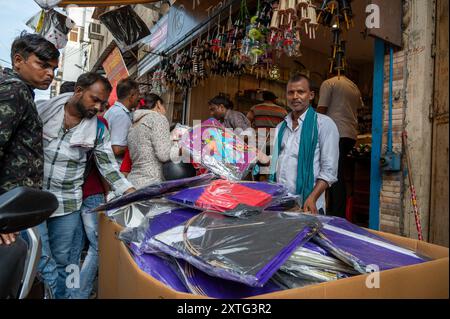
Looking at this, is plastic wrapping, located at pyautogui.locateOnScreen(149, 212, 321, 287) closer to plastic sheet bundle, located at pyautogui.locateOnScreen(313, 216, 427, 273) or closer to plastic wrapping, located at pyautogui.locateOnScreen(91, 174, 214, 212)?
plastic sheet bundle, located at pyautogui.locateOnScreen(313, 216, 427, 273)

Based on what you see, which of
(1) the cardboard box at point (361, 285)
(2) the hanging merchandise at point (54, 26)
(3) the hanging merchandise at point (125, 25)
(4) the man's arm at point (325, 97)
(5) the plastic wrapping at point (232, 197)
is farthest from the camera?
(3) the hanging merchandise at point (125, 25)

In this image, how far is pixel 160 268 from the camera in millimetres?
1078

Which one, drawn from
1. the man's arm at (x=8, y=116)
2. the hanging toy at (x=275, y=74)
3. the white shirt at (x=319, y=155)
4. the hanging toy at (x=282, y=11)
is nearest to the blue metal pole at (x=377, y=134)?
the white shirt at (x=319, y=155)

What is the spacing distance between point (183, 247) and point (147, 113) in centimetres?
198

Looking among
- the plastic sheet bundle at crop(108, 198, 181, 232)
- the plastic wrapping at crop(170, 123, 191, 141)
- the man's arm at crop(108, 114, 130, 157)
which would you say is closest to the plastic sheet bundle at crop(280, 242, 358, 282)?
the plastic sheet bundle at crop(108, 198, 181, 232)

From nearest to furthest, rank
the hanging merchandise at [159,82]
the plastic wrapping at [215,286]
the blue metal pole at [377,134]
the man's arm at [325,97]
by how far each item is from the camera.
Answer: the plastic wrapping at [215,286]
the blue metal pole at [377,134]
the man's arm at [325,97]
the hanging merchandise at [159,82]

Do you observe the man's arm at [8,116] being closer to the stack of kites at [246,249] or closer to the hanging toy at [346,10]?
the stack of kites at [246,249]

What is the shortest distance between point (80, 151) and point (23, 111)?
61 centimetres

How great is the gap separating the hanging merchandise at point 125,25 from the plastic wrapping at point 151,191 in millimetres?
5992

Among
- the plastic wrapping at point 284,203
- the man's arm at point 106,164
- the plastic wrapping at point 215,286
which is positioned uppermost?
the man's arm at point 106,164

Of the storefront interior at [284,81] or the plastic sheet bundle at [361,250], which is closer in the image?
the plastic sheet bundle at [361,250]

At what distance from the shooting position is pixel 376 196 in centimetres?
301

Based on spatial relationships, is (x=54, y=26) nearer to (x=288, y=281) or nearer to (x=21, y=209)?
(x=21, y=209)

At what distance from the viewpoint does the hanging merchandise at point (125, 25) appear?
21.8ft
